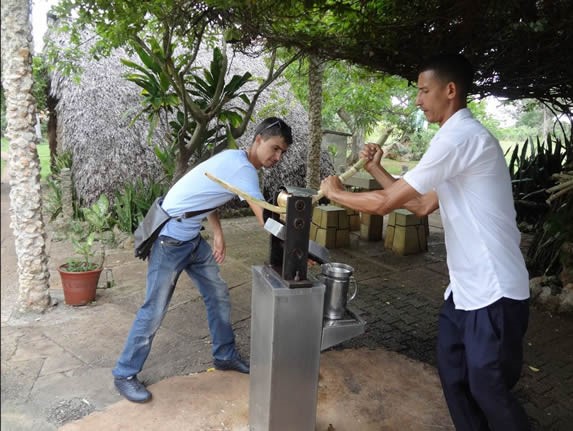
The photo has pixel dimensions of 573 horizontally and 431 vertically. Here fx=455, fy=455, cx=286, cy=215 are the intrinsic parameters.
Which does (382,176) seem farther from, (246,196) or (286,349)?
(286,349)

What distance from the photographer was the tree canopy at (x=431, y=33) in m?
3.63

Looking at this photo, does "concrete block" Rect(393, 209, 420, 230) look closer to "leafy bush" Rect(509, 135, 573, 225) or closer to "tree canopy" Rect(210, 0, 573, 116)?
"tree canopy" Rect(210, 0, 573, 116)

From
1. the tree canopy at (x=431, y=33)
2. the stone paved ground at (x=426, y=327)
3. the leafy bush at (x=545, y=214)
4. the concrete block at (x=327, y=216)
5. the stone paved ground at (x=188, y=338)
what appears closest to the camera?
the stone paved ground at (x=188, y=338)

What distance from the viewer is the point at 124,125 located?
293 inches

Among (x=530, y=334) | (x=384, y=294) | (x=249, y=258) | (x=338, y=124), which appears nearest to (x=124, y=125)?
(x=249, y=258)

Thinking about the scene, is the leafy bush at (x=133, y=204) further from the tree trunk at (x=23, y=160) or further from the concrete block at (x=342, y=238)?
the concrete block at (x=342, y=238)

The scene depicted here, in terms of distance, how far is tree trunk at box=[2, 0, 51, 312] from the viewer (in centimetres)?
337

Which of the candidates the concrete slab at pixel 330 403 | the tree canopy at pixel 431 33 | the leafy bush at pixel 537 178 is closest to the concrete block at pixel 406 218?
the tree canopy at pixel 431 33

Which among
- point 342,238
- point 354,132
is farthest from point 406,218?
point 354,132

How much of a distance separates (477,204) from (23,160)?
11.1ft

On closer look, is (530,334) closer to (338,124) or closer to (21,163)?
(21,163)

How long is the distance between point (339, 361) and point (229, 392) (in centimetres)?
85

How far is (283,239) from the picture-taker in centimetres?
201

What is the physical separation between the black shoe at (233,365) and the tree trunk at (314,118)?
4.79 meters
